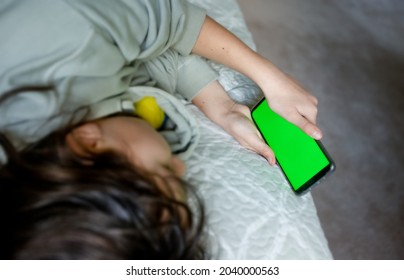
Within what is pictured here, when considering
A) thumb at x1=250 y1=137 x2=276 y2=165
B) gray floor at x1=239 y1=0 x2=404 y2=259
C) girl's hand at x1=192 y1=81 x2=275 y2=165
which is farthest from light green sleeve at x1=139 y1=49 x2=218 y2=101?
gray floor at x1=239 y1=0 x2=404 y2=259

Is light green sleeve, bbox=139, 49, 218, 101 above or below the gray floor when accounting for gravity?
above

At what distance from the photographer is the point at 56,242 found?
1.51 feet

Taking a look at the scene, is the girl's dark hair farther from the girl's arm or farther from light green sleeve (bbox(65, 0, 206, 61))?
the girl's arm

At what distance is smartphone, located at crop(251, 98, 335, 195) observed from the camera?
0.62m

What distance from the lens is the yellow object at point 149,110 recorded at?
0.61 m

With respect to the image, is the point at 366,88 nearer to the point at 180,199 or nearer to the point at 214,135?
the point at 214,135

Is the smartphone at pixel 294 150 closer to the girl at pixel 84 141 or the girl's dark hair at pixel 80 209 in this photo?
the girl at pixel 84 141

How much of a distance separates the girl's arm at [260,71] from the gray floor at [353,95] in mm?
512

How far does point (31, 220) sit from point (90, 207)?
7 centimetres

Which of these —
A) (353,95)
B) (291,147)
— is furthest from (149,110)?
(353,95)

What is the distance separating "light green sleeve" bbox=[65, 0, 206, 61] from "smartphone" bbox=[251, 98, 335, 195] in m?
0.17

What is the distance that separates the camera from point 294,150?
2.15ft
